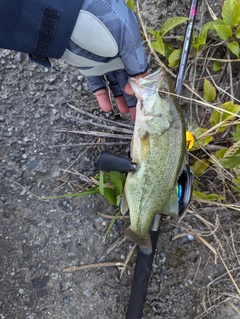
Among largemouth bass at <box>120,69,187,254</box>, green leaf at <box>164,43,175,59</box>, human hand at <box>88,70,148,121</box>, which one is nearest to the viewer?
largemouth bass at <box>120,69,187,254</box>

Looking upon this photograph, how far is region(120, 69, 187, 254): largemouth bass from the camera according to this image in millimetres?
1839

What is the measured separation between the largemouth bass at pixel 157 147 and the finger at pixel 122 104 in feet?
1.21

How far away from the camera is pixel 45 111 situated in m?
2.41

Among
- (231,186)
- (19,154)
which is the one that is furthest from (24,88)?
(231,186)

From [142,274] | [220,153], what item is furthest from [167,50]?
[142,274]

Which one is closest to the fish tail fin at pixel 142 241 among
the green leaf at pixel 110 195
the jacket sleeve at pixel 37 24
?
the green leaf at pixel 110 195

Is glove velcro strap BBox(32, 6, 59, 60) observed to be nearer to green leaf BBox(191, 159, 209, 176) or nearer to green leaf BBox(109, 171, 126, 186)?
green leaf BBox(109, 171, 126, 186)

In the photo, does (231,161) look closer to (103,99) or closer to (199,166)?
(199,166)

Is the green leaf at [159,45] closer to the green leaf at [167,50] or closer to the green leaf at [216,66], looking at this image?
the green leaf at [167,50]

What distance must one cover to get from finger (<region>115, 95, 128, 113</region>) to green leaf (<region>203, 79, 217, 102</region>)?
0.54 m

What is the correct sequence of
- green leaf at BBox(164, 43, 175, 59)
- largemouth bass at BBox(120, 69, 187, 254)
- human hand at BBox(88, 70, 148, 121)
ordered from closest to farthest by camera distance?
1. largemouth bass at BBox(120, 69, 187, 254)
2. human hand at BBox(88, 70, 148, 121)
3. green leaf at BBox(164, 43, 175, 59)

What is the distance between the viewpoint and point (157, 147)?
1.85 m

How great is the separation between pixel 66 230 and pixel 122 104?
90cm

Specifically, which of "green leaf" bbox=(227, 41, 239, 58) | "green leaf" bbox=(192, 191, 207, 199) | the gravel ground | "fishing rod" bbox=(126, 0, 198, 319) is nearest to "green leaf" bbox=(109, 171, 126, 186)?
the gravel ground
